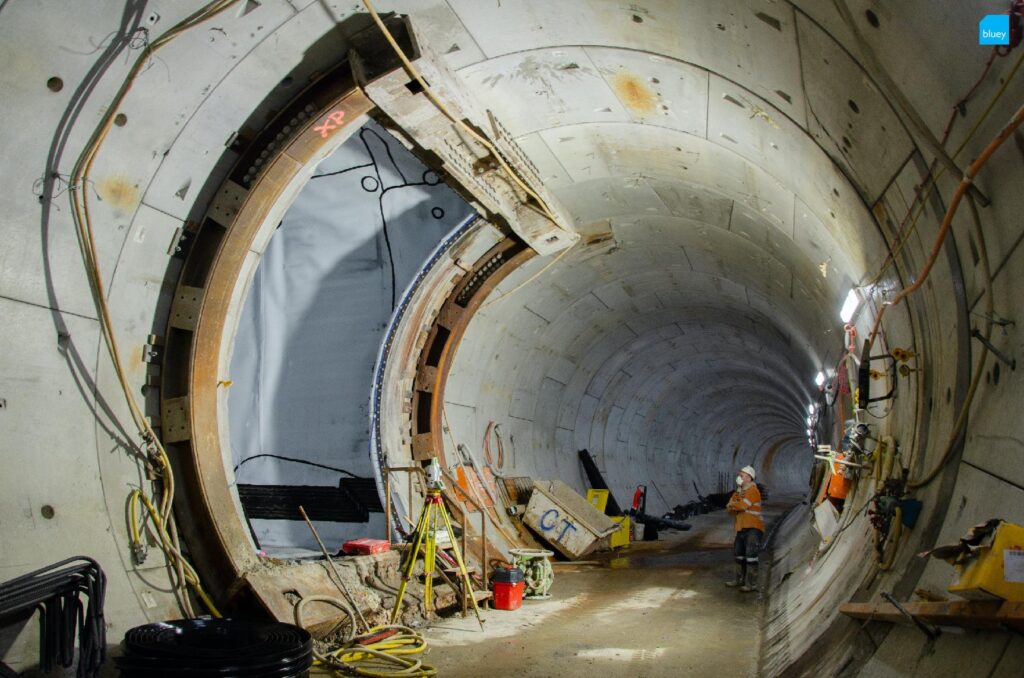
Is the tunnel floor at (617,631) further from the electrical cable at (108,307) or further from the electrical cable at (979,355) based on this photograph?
the electrical cable at (979,355)

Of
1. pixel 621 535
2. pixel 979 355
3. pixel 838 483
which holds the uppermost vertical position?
pixel 979 355

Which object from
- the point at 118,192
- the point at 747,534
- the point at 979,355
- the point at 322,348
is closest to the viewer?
the point at 979,355

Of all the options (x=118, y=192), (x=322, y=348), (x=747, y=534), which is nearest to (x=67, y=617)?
(x=118, y=192)

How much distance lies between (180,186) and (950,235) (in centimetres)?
409

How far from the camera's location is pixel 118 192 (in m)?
4.51

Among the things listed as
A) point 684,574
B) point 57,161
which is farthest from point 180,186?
point 684,574

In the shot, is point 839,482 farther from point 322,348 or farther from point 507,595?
point 322,348

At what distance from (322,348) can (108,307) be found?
12.7ft

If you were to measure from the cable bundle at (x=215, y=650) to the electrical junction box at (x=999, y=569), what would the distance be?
288 centimetres

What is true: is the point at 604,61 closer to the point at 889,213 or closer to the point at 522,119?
the point at 522,119

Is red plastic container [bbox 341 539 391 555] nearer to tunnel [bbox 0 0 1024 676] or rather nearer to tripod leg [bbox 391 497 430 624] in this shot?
tripod leg [bbox 391 497 430 624]

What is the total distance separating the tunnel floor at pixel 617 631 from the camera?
Answer: 5.52m

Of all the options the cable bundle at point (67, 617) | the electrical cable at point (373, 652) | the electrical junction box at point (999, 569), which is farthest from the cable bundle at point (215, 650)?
the electrical junction box at point (999, 569)

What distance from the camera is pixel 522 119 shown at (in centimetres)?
624
